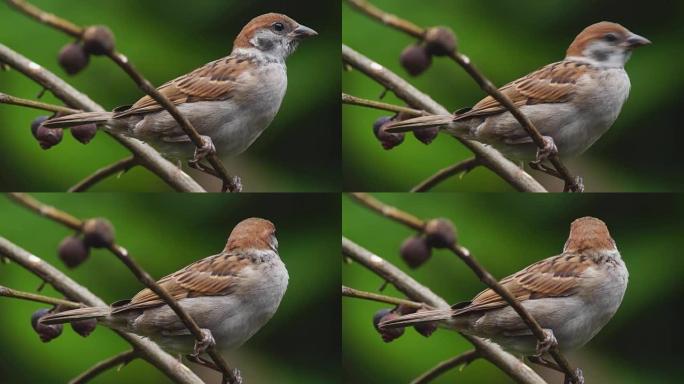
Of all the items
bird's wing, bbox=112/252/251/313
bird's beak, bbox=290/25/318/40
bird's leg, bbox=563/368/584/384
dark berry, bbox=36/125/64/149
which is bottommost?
bird's leg, bbox=563/368/584/384

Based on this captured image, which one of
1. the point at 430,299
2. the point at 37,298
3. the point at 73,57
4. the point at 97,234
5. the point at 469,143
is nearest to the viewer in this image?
the point at 97,234

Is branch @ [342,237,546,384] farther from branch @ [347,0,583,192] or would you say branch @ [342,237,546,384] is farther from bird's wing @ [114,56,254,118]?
bird's wing @ [114,56,254,118]

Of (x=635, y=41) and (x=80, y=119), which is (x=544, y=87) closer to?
Result: (x=635, y=41)

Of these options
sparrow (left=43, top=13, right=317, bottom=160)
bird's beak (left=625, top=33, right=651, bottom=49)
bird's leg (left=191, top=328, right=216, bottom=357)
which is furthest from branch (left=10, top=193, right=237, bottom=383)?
bird's beak (left=625, top=33, right=651, bottom=49)

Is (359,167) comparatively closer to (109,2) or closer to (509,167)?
(509,167)

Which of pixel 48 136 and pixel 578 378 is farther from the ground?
pixel 48 136

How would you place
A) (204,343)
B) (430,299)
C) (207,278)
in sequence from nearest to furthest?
(204,343), (207,278), (430,299)

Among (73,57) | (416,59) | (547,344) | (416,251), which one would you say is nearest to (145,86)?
(73,57)

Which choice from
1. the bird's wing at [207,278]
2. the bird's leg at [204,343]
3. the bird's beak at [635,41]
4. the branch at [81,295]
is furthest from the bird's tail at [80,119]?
the bird's beak at [635,41]
